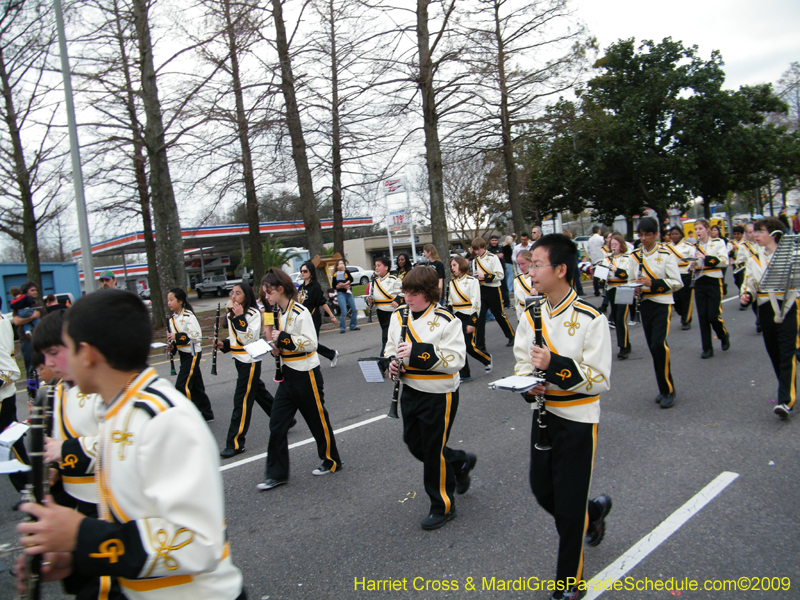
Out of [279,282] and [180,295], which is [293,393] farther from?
[180,295]

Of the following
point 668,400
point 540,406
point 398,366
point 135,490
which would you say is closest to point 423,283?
point 398,366

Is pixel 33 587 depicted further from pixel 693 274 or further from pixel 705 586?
pixel 693 274

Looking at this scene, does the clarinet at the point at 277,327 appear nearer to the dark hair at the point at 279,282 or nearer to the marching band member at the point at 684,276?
the dark hair at the point at 279,282

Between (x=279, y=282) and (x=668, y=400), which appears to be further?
(x=668, y=400)

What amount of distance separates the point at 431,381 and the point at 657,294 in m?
4.03

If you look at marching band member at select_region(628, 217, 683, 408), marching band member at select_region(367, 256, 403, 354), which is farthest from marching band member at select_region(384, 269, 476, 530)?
marching band member at select_region(367, 256, 403, 354)

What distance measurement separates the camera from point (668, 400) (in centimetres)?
625

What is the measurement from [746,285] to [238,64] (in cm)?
1410

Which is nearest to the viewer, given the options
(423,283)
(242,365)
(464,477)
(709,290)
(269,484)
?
(423,283)

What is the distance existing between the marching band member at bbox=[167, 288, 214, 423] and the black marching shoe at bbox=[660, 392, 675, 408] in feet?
17.8

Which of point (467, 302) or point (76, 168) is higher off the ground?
point (76, 168)

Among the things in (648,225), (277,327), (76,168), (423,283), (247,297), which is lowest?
(277,327)

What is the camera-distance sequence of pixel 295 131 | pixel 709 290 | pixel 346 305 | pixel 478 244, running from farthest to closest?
pixel 295 131, pixel 346 305, pixel 478 244, pixel 709 290

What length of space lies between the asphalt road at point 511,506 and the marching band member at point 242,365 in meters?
0.33
